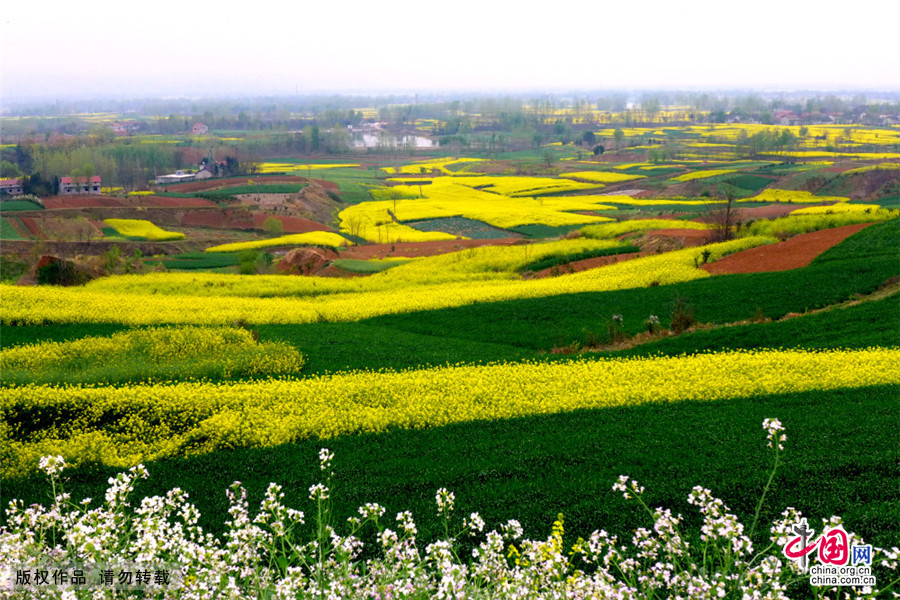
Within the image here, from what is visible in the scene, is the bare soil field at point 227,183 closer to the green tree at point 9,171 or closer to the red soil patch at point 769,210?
the green tree at point 9,171

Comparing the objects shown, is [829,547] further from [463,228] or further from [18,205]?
[18,205]

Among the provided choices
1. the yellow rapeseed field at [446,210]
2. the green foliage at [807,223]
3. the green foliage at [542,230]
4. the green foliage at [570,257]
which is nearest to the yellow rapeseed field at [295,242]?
the yellow rapeseed field at [446,210]

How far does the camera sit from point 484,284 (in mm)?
35062

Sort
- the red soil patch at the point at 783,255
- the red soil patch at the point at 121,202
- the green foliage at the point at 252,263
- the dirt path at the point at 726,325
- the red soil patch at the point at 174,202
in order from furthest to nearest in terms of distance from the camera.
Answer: the red soil patch at the point at 174,202 < the red soil patch at the point at 121,202 < the green foliage at the point at 252,263 < the red soil patch at the point at 783,255 < the dirt path at the point at 726,325

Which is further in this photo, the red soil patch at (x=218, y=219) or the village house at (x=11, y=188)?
the village house at (x=11, y=188)

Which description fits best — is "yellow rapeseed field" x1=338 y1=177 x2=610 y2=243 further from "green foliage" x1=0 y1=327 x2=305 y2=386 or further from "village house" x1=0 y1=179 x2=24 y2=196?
"green foliage" x1=0 y1=327 x2=305 y2=386

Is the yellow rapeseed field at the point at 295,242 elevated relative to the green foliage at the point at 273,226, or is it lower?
lower

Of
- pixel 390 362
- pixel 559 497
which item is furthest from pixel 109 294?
pixel 559 497

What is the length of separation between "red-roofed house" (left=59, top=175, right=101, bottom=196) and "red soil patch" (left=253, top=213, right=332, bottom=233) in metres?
38.1

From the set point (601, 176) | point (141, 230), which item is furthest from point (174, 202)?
point (601, 176)

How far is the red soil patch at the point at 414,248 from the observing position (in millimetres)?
55938

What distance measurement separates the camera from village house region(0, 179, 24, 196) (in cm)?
9434

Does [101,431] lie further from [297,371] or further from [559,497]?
[559,497]

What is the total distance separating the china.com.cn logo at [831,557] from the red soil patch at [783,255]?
2738 centimetres
